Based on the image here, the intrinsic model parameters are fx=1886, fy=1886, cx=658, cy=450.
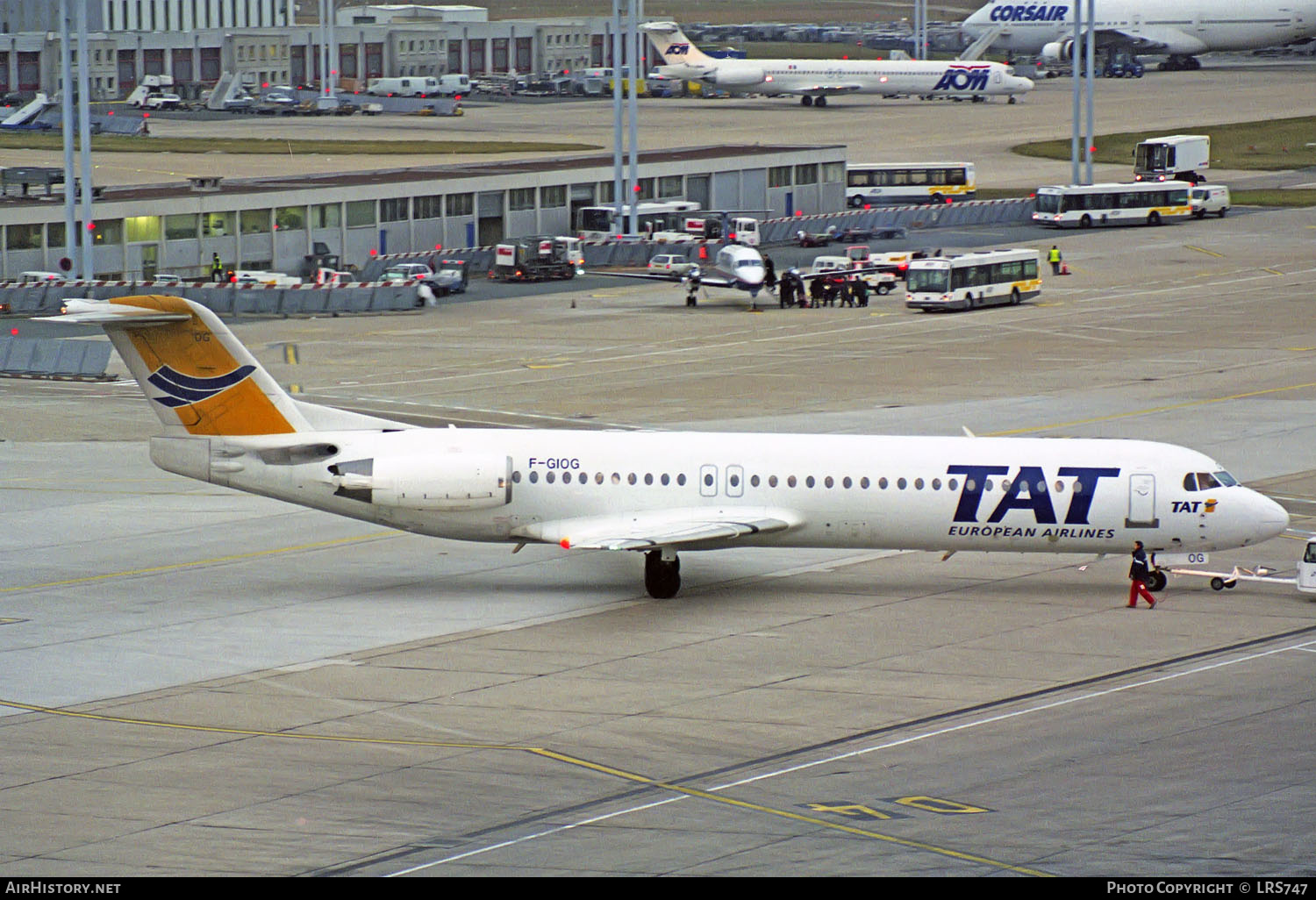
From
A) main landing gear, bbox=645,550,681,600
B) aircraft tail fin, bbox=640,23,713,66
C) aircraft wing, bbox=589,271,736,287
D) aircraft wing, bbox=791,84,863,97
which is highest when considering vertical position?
aircraft tail fin, bbox=640,23,713,66

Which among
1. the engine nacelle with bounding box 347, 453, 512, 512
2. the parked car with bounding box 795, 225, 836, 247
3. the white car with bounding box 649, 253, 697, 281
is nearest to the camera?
the engine nacelle with bounding box 347, 453, 512, 512

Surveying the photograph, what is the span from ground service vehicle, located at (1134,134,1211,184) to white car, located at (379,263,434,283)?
186ft

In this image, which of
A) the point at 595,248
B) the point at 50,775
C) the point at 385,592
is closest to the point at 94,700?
the point at 50,775

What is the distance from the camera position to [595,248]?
351 ft

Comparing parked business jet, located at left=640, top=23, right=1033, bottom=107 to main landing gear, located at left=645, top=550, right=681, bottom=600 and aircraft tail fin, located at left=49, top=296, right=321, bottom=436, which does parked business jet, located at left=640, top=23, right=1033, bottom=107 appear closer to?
aircraft tail fin, located at left=49, top=296, right=321, bottom=436

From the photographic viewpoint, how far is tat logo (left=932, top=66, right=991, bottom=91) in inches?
7436

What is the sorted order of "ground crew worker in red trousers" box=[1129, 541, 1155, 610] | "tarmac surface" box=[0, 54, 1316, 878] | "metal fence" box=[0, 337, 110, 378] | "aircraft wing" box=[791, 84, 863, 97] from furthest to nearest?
"aircraft wing" box=[791, 84, 863, 97] → "metal fence" box=[0, 337, 110, 378] → "ground crew worker in red trousers" box=[1129, 541, 1155, 610] → "tarmac surface" box=[0, 54, 1316, 878]

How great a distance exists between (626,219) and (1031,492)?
7358cm

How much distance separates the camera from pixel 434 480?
126 ft

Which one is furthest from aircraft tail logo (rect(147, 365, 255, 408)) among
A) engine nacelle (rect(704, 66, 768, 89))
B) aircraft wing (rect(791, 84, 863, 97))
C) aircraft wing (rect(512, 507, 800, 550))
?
engine nacelle (rect(704, 66, 768, 89))

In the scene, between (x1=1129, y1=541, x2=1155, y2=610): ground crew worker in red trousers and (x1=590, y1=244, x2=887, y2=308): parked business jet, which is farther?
(x1=590, y1=244, x2=887, y2=308): parked business jet

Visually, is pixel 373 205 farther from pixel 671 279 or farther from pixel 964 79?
pixel 964 79

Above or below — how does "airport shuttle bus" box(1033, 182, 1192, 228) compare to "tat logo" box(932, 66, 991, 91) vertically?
below

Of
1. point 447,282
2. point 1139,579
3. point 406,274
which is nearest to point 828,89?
point 447,282
